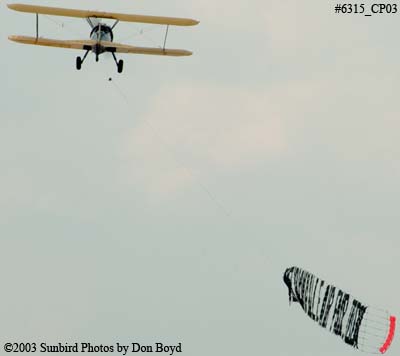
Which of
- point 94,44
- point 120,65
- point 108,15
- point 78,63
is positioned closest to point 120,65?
point 120,65

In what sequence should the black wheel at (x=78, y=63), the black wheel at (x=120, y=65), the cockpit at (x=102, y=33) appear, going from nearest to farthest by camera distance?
the black wheel at (x=78, y=63) → the cockpit at (x=102, y=33) → the black wheel at (x=120, y=65)

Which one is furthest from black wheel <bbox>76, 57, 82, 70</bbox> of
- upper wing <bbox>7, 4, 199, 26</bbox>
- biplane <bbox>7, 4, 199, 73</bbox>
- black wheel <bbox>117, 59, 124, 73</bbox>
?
upper wing <bbox>7, 4, 199, 26</bbox>

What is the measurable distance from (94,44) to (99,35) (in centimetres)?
125

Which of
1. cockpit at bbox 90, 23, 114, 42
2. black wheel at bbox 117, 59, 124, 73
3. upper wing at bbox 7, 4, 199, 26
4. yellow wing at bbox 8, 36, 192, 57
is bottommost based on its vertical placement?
black wheel at bbox 117, 59, 124, 73

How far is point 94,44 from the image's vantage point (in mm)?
68750

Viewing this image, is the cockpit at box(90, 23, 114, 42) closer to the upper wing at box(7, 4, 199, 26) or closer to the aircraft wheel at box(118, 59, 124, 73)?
the upper wing at box(7, 4, 199, 26)

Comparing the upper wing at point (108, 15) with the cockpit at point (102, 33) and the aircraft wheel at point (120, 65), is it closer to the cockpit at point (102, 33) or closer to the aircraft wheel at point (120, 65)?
the cockpit at point (102, 33)

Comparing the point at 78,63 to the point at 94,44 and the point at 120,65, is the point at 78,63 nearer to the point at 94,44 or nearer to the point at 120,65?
the point at 94,44

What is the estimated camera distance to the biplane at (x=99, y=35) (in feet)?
227

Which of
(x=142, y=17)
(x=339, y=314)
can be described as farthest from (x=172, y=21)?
(x=339, y=314)

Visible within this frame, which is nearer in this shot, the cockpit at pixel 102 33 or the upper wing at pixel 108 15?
the cockpit at pixel 102 33

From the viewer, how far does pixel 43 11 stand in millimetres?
71250

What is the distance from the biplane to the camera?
6906 cm

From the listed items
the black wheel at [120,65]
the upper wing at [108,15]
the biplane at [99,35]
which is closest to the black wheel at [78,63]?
the biplane at [99,35]
